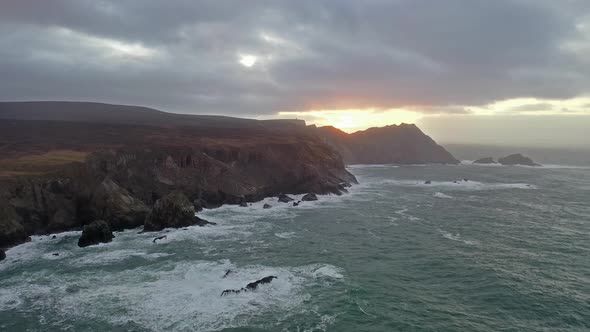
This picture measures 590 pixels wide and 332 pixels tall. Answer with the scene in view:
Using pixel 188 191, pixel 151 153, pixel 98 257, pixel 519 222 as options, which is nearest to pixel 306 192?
pixel 188 191

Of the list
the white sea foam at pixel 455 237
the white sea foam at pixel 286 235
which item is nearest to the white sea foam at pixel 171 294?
the white sea foam at pixel 286 235

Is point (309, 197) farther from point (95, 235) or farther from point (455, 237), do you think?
point (95, 235)

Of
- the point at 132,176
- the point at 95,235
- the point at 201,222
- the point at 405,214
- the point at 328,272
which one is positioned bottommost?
the point at 95,235

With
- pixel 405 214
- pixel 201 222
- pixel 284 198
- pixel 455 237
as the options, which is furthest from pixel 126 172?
pixel 455 237

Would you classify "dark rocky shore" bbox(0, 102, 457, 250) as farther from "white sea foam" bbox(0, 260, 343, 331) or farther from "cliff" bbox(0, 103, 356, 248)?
"white sea foam" bbox(0, 260, 343, 331)

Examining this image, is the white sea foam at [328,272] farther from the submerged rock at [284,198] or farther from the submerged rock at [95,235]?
the submerged rock at [284,198]

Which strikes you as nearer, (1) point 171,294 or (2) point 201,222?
(1) point 171,294
